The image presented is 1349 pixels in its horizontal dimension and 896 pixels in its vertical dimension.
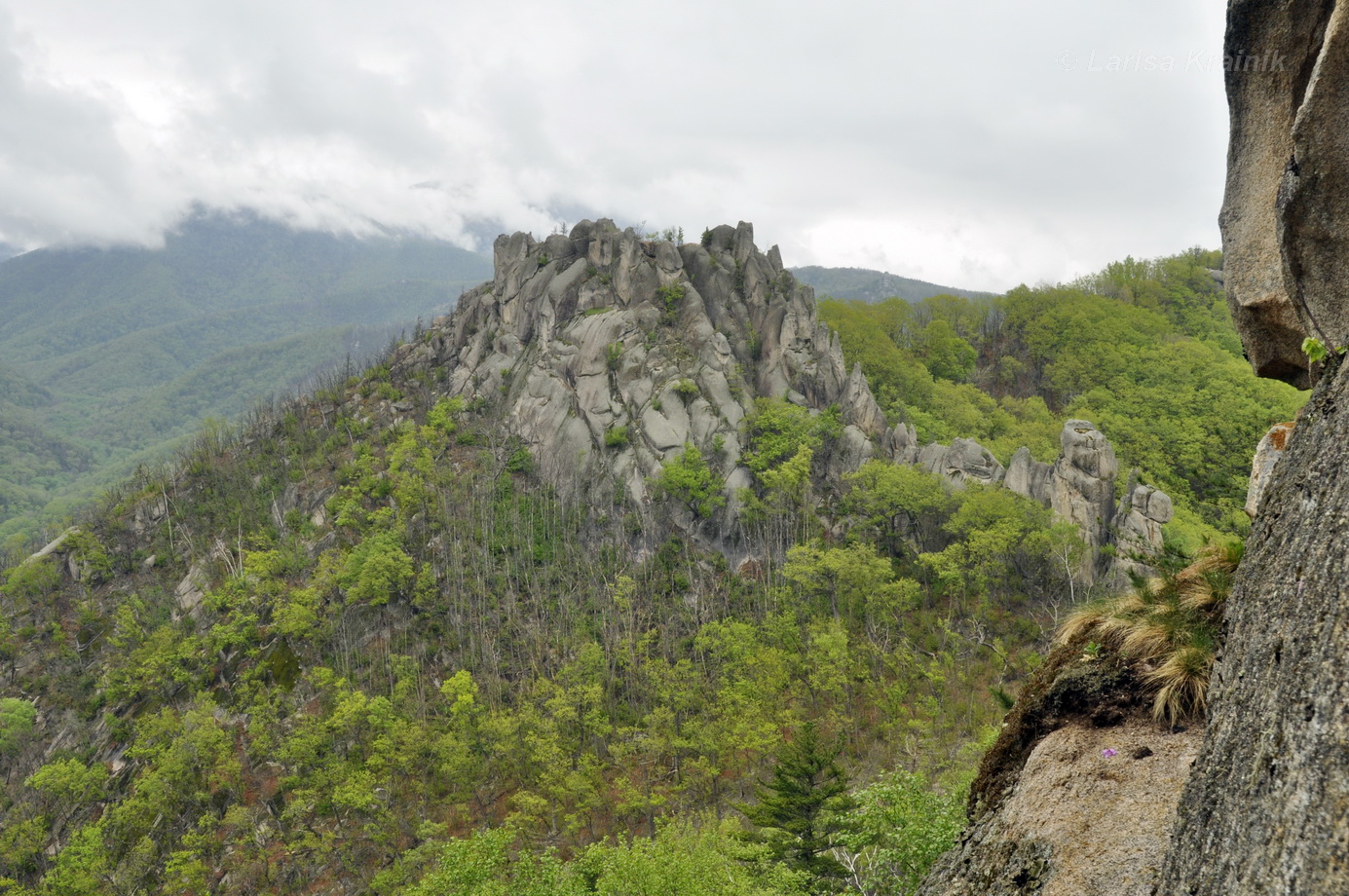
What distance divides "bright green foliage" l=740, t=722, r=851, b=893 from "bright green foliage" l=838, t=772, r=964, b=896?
3.00 m

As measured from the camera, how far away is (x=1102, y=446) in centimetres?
4397

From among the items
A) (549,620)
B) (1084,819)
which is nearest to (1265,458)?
(1084,819)

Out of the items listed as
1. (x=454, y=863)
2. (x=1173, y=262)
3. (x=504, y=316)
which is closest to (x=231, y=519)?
(x=504, y=316)

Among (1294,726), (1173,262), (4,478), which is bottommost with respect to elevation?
(4,478)

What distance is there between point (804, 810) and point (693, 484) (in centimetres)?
3465

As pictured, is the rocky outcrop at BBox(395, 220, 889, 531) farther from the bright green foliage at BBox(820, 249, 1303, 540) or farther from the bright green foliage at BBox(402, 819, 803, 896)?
the bright green foliage at BBox(402, 819, 803, 896)

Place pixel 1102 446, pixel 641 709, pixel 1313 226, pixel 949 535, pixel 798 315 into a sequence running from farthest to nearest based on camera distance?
pixel 798 315
pixel 949 535
pixel 1102 446
pixel 641 709
pixel 1313 226

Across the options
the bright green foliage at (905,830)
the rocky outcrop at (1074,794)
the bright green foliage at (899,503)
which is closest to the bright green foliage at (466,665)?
the bright green foliage at (899,503)

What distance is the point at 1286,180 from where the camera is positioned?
26.9 feet

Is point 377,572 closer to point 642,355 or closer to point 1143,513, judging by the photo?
point 642,355

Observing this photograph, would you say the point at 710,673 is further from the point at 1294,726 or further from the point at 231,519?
the point at 231,519

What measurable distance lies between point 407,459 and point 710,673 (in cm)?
3466

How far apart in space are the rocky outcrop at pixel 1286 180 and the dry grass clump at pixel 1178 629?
10.8ft

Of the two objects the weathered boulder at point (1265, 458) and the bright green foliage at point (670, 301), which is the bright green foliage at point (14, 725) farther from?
the weathered boulder at point (1265, 458)
